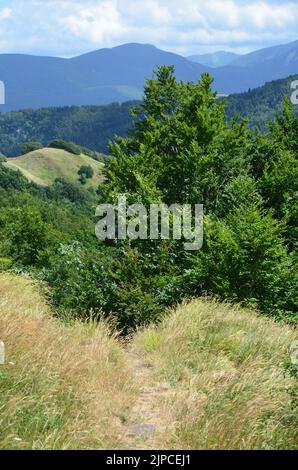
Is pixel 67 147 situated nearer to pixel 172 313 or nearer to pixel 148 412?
pixel 172 313

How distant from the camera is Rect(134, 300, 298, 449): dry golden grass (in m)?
4.71

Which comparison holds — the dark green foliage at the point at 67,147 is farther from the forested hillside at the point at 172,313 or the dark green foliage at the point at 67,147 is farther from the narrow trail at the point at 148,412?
the narrow trail at the point at 148,412

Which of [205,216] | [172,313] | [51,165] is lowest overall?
[51,165]

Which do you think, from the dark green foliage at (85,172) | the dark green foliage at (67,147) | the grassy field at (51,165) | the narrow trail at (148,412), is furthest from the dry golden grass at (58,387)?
the dark green foliage at (67,147)

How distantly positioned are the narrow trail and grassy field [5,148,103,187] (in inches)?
6048

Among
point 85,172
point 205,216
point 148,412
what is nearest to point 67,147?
point 85,172

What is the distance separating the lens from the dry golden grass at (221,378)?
471cm

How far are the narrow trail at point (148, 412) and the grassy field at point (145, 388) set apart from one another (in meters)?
0.01

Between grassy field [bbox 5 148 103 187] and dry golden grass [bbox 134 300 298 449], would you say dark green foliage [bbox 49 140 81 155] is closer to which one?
grassy field [bbox 5 148 103 187]

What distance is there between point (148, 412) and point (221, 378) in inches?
46.2

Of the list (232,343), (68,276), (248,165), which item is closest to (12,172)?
(248,165)

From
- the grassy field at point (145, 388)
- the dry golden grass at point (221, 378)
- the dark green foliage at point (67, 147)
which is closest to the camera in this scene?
the grassy field at point (145, 388)

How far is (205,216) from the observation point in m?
20.0

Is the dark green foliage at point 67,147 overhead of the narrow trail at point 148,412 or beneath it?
beneath
